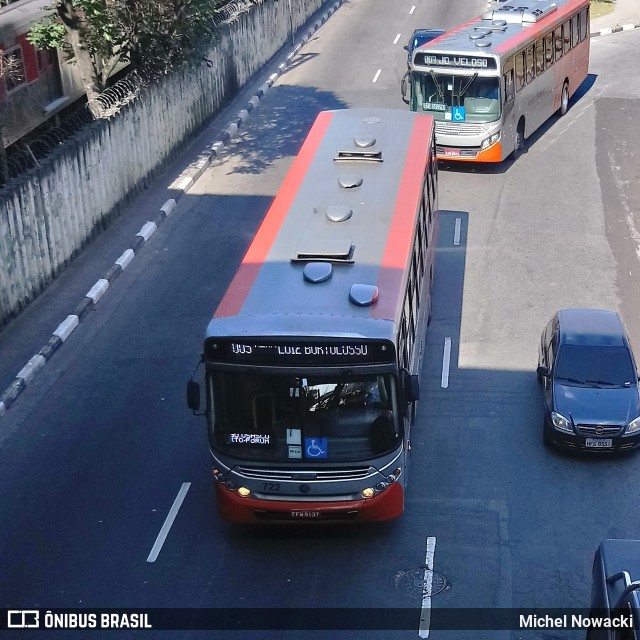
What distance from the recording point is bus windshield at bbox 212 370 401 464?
1172 centimetres

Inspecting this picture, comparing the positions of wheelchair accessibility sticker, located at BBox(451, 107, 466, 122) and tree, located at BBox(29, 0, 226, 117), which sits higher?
tree, located at BBox(29, 0, 226, 117)

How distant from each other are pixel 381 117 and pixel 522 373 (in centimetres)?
489

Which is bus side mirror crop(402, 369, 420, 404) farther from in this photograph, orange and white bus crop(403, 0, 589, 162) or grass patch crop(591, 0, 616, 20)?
grass patch crop(591, 0, 616, 20)

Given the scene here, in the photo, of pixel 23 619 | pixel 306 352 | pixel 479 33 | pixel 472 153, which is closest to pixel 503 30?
pixel 479 33

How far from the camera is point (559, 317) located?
53.6 ft

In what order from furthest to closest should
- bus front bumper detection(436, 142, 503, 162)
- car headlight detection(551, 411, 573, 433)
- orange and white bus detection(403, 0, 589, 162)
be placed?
bus front bumper detection(436, 142, 503, 162) < orange and white bus detection(403, 0, 589, 162) < car headlight detection(551, 411, 573, 433)

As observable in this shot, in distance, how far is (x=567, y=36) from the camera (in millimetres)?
29703

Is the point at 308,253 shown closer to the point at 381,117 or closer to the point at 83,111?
the point at 381,117

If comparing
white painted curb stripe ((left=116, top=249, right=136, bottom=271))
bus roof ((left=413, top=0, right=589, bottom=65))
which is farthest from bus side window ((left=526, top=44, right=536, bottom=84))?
white painted curb stripe ((left=116, top=249, right=136, bottom=271))

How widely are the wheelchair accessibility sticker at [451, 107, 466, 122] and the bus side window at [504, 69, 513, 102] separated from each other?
1.04 m

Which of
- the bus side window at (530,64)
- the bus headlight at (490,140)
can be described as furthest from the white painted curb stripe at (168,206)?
the bus side window at (530,64)

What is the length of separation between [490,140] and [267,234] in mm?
12123

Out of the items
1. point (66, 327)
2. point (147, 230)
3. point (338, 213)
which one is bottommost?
point (66, 327)

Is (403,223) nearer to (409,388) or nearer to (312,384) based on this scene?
(409,388)
